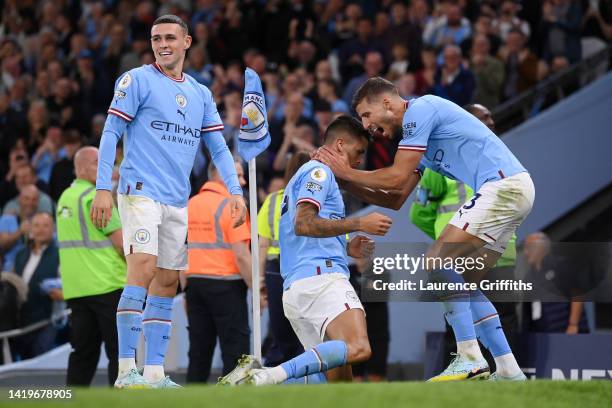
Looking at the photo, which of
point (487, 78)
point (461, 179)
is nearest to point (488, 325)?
point (461, 179)

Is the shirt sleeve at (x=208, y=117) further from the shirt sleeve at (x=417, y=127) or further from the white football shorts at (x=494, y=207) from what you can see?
the white football shorts at (x=494, y=207)

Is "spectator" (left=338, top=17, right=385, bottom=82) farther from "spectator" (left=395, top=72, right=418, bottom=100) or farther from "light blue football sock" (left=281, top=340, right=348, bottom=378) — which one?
"light blue football sock" (left=281, top=340, right=348, bottom=378)

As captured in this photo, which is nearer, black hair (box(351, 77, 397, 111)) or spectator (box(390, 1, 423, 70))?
black hair (box(351, 77, 397, 111))

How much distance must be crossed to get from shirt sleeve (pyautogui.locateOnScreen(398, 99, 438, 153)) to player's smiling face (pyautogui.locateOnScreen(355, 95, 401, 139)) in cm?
16

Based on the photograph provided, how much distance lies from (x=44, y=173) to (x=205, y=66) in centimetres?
285

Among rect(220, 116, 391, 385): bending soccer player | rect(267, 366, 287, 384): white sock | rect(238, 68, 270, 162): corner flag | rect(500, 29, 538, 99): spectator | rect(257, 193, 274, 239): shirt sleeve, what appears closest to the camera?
rect(267, 366, 287, 384): white sock

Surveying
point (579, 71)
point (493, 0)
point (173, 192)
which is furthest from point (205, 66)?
point (173, 192)

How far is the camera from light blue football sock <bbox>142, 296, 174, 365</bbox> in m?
8.27

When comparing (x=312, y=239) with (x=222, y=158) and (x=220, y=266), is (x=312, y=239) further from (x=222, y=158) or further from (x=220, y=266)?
(x=220, y=266)

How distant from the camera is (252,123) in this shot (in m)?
8.98

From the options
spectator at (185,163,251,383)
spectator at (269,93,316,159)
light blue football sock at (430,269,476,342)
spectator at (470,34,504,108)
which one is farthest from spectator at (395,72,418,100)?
light blue football sock at (430,269,476,342)

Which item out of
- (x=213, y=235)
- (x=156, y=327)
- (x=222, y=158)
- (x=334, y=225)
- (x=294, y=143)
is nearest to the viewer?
(x=334, y=225)

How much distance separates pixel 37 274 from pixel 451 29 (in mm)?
6536

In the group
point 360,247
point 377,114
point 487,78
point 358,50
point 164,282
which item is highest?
point 358,50
